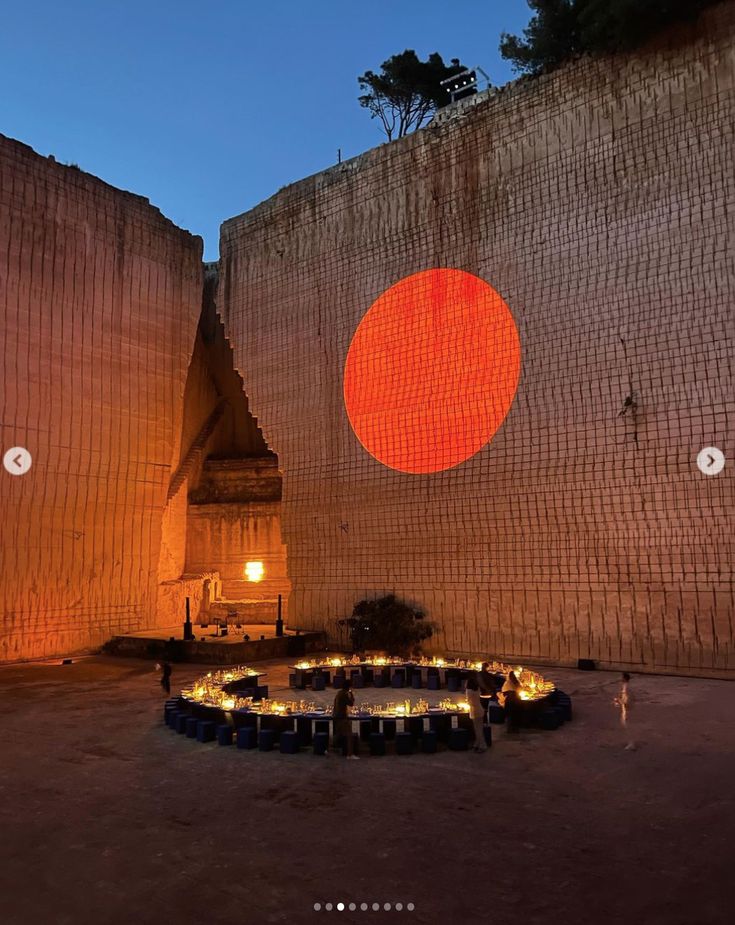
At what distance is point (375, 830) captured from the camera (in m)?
4.88

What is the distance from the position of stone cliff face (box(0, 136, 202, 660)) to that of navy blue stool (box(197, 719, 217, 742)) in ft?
25.8

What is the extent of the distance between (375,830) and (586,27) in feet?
43.1

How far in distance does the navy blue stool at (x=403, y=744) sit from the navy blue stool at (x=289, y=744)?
0.98 m

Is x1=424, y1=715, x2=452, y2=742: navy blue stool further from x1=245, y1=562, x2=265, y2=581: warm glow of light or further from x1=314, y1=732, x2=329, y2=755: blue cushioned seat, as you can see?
x1=245, y1=562, x2=265, y2=581: warm glow of light

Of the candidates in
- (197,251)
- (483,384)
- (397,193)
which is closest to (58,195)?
(197,251)

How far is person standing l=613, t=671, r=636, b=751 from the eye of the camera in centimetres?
712

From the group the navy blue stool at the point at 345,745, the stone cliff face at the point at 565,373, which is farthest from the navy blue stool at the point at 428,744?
the stone cliff face at the point at 565,373

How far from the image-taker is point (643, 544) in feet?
38.3

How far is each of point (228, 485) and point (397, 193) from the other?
10410mm

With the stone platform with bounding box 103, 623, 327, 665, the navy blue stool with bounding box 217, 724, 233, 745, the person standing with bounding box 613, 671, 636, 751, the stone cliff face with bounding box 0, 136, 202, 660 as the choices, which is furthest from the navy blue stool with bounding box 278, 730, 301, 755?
the stone cliff face with bounding box 0, 136, 202, 660

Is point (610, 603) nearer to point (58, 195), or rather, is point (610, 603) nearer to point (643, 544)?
point (643, 544)

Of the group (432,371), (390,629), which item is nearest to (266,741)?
(390,629)

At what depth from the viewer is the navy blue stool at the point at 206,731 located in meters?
7.47

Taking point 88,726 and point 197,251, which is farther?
point 197,251
